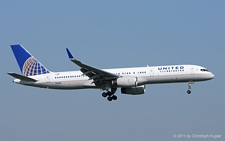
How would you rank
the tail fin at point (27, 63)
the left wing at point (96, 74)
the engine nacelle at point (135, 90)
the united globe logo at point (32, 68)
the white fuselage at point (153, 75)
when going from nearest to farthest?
the left wing at point (96, 74), the white fuselage at point (153, 75), the engine nacelle at point (135, 90), the united globe logo at point (32, 68), the tail fin at point (27, 63)

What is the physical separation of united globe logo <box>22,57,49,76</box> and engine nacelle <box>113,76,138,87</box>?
33.4 feet

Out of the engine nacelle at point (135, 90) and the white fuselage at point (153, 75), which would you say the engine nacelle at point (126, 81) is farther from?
the engine nacelle at point (135, 90)

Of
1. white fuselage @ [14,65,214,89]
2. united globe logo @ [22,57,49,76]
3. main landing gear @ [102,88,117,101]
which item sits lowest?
main landing gear @ [102,88,117,101]

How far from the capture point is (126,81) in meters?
61.9

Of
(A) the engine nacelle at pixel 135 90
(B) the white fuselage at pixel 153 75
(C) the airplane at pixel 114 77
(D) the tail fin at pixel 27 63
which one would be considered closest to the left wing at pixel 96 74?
(C) the airplane at pixel 114 77

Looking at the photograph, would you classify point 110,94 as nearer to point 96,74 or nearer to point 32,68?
point 96,74

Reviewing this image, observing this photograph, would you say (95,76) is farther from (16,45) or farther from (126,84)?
(16,45)

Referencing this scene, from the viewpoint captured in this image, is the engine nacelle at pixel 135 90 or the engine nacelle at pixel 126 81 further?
the engine nacelle at pixel 135 90

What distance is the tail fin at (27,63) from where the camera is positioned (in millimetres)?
67625

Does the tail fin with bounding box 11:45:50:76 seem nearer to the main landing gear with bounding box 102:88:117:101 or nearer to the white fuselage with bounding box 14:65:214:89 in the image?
the white fuselage with bounding box 14:65:214:89

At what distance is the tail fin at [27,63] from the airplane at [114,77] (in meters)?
0.14

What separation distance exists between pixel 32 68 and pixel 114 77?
11.9 metres

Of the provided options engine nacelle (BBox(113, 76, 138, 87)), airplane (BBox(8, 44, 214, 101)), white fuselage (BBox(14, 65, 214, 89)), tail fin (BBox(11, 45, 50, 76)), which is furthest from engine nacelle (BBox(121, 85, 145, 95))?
tail fin (BBox(11, 45, 50, 76))

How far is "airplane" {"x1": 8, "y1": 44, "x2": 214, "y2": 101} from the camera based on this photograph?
61906 millimetres
